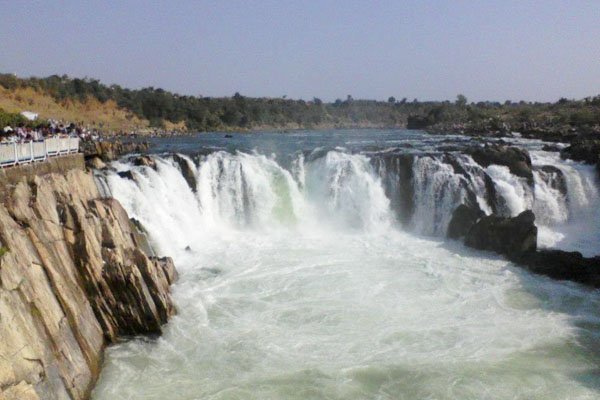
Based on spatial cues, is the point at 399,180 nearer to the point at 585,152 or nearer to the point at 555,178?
the point at 555,178

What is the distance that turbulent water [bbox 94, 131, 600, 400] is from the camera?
9.63m

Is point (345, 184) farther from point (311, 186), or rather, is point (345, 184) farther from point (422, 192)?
point (422, 192)

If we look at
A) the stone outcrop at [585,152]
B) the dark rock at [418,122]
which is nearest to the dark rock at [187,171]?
the stone outcrop at [585,152]

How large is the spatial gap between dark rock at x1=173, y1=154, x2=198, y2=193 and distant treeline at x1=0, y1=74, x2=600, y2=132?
109 feet

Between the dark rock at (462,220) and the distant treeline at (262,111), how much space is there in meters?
27.5

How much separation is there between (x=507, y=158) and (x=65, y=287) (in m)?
19.9

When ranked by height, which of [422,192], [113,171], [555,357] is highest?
[113,171]

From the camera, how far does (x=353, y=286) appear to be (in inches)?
573

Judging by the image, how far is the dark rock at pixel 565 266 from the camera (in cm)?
1523

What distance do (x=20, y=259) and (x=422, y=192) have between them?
17.1 m

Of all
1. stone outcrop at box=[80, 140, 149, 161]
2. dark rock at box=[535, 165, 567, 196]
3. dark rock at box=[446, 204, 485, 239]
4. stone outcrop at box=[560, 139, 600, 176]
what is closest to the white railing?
stone outcrop at box=[80, 140, 149, 161]

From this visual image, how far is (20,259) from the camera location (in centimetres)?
869

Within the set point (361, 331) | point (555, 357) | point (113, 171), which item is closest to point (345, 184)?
point (113, 171)

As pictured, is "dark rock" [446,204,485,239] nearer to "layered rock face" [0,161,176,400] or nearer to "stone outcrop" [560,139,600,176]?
"stone outcrop" [560,139,600,176]
